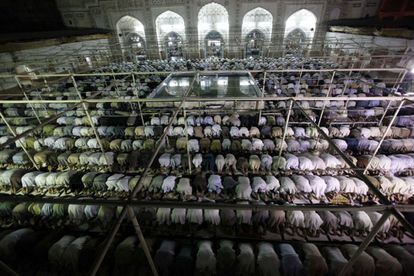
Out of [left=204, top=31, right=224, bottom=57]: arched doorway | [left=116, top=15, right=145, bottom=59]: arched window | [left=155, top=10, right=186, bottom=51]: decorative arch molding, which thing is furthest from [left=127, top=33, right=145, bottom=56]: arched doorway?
[left=204, top=31, right=224, bottom=57]: arched doorway

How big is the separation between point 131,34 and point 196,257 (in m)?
26.5

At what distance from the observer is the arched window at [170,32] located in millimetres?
23094

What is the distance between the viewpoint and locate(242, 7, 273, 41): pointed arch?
22484 millimetres

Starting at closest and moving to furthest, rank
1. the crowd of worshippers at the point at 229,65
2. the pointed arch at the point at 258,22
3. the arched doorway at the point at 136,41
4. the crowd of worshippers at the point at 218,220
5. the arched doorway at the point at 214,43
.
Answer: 1. the crowd of worshippers at the point at 218,220
2. the crowd of worshippers at the point at 229,65
3. the pointed arch at the point at 258,22
4. the arched doorway at the point at 214,43
5. the arched doorway at the point at 136,41

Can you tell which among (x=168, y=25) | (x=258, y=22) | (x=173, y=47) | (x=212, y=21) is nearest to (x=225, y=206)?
(x=173, y=47)

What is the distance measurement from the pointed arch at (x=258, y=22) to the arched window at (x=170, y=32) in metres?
6.97

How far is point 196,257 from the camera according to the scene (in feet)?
13.1

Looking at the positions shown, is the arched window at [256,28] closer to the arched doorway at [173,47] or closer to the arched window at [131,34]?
the arched doorway at [173,47]

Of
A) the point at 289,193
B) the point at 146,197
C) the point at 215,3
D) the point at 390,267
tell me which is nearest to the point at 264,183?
the point at 289,193

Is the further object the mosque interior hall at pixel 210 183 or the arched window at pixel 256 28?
the arched window at pixel 256 28

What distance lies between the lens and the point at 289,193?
218 inches

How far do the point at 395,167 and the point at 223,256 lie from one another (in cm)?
585

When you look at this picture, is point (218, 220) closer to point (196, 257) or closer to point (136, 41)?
point (196, 257)

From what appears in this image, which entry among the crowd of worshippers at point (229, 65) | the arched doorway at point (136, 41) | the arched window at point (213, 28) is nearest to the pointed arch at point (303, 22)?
the crowd of worshippers at point (229, 65)
